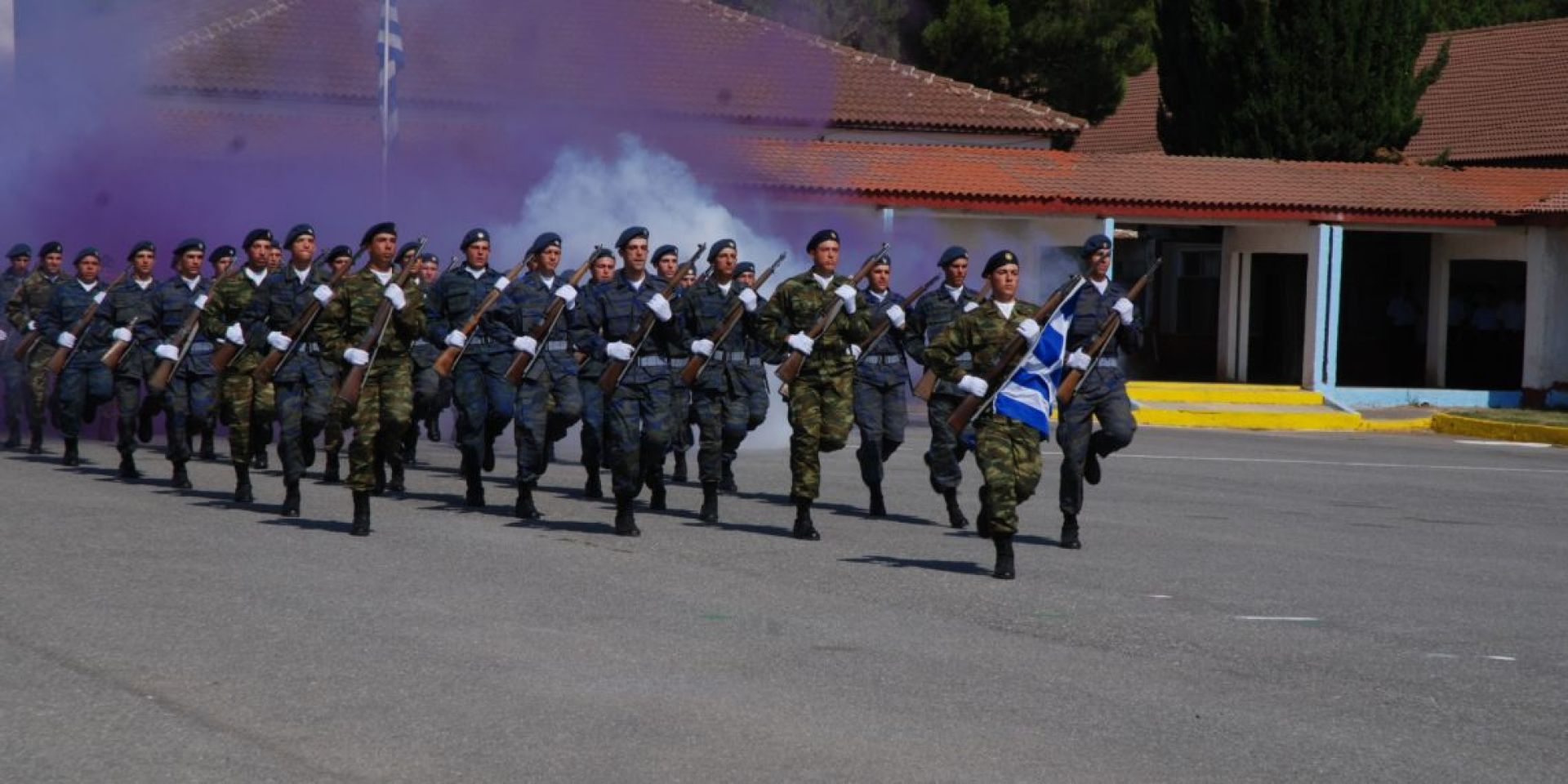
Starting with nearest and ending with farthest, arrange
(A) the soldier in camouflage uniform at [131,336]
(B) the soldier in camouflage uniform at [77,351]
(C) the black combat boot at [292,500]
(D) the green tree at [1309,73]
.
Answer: (C) the black combat boot at [292,500], (A) the soldier in camouflage uniform at [131,336], (B) the soldier in camouflage uniform at [77,351], (D) the green tree at [1309,73]

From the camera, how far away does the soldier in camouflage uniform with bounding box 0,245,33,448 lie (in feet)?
62.7

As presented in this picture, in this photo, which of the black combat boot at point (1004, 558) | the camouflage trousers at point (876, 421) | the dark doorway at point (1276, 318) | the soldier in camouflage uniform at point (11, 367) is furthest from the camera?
the dark doorway at point (1276, 318)

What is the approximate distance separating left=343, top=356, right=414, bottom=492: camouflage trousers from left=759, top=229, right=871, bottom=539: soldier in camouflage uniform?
2.35 metres

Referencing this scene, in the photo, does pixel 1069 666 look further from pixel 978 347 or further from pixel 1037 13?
pixel 1037 13

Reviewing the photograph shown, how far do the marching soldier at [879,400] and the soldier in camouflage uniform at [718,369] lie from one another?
2.84 feet

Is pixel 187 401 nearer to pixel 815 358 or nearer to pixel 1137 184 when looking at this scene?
pixel 815 358

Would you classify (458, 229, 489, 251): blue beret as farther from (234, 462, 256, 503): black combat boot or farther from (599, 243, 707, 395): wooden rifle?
(234, 462, 256, 503): black combat boot

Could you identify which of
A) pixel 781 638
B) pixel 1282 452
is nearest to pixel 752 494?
pixel 781 638

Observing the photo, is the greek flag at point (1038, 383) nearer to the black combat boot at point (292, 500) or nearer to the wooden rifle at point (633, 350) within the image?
the wooden rifle at point (633, 350)

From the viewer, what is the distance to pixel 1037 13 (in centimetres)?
3853

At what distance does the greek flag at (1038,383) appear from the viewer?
11.1 m

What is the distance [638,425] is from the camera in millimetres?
13039

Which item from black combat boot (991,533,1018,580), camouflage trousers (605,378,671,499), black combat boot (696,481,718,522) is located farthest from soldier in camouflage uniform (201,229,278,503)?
black combat boot (991,533,1018,580)

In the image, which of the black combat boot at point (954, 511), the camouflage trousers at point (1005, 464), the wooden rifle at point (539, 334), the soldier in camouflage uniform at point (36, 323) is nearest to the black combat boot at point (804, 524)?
the black combat boot at point (954, 511)
